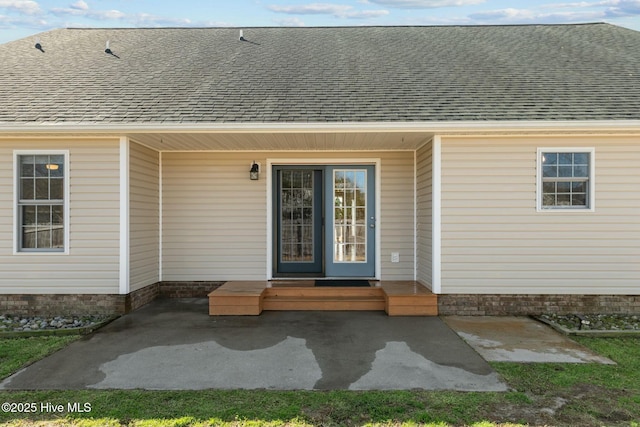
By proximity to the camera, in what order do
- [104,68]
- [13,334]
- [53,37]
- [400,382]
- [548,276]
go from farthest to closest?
[53,37]
[104,68]
[548,276]
[13,334]
[400,382]

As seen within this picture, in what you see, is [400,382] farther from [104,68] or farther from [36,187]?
[104,68]

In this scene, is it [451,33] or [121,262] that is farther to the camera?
[451,33]

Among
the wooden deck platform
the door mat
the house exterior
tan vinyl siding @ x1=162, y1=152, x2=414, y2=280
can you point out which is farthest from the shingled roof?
the door mat

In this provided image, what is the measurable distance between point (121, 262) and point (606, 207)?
7.25 meters

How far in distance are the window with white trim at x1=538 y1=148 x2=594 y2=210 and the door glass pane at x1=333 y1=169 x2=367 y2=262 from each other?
9.39ft

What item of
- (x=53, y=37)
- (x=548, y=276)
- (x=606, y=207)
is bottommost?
(x=548, y=276)

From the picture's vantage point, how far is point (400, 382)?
3.61m

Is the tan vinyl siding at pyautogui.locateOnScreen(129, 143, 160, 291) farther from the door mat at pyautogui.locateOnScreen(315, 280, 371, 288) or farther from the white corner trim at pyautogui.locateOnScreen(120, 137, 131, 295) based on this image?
the door mat at pyautogui.locateOnScreen(315, 280, 371, 288)

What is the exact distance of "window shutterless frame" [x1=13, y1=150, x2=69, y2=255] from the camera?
6.04 m

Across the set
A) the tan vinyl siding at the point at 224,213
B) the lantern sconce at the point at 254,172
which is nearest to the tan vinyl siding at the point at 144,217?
the tan vinyl siding at the point at 224,213

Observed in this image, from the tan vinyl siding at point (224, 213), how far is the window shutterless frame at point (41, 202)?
1.62 meters

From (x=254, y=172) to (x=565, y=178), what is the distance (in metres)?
4.96

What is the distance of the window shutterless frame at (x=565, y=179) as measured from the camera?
6027mm

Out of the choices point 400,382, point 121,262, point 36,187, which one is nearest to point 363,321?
point 400,382
